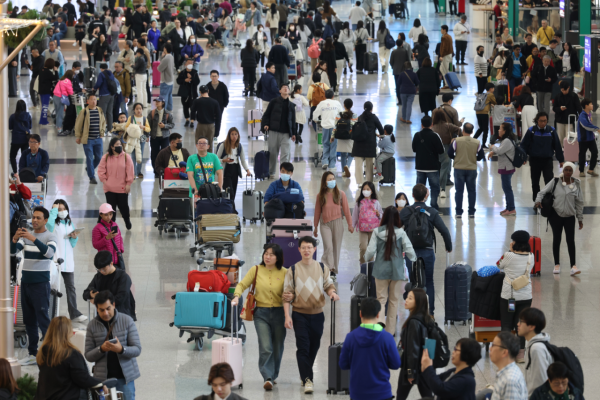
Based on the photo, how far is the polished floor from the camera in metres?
9.16

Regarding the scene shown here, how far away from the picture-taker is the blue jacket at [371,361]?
7055mm

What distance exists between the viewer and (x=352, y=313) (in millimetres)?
9219

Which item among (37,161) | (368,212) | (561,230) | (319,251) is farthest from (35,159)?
(561,230)

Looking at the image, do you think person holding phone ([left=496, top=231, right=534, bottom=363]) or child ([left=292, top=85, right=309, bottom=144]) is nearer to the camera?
person holding phone ([left=496, top=231, right=534, bottom=363])

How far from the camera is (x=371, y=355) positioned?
23.2 feet

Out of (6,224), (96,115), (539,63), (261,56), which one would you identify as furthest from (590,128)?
(261,56)

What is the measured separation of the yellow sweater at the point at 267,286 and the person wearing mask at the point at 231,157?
637 cm

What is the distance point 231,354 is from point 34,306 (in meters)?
2.26

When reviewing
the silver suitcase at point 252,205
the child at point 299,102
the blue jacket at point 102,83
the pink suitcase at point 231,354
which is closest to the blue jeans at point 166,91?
the blue jacket at point 102,83

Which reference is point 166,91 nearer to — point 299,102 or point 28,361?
point 299,102

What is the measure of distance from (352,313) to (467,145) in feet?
20.2

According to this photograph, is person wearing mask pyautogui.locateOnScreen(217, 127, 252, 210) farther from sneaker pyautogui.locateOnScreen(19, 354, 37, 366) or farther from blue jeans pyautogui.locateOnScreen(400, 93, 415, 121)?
blue jeans pyautogui.locateOnScreen(400, 93, 415, 121)

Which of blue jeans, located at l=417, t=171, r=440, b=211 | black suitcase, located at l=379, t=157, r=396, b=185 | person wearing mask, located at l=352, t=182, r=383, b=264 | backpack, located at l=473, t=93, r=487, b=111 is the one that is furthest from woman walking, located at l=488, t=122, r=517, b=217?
backpack, located at l=473, t=93, r=487, b=111

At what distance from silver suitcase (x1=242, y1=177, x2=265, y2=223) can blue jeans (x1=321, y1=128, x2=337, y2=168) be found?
149 inches
